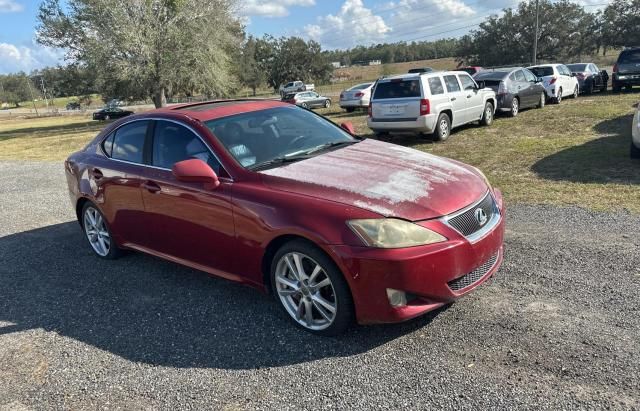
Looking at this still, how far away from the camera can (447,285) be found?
331cm

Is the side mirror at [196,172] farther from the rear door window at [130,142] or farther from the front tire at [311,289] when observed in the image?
the rear door window at [130,142]

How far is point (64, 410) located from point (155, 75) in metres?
27.9

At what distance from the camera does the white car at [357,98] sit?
24109 mm

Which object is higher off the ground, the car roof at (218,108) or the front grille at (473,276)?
the car roof at (218,108)

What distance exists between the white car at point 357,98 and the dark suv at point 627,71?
34.0ft

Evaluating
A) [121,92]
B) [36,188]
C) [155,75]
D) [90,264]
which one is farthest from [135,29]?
[90,264]

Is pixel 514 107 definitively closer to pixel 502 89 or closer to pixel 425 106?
pixel 502 89

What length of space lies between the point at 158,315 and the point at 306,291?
1394mm

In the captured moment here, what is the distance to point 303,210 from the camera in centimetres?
340

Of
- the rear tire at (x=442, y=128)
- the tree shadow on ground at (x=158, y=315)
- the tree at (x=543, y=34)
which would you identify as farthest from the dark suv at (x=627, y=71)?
the tree at (x=543, y=34)

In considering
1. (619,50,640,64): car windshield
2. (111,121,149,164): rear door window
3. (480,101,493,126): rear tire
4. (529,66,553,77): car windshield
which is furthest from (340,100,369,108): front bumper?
(111,121,149,164): rear door window

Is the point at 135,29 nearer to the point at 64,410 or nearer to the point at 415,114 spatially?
the point at 415,114

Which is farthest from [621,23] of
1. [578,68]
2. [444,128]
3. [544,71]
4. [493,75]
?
[444,128]

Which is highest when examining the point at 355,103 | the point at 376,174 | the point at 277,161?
the point at 277,161
